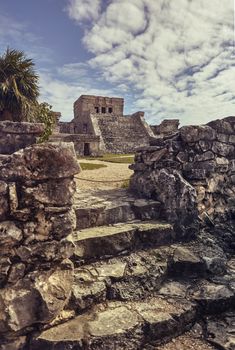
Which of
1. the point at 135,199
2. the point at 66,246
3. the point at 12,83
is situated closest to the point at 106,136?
the point at 12,83

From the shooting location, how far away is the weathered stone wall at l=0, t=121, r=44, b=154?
5.02 m

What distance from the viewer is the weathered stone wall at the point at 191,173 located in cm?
559

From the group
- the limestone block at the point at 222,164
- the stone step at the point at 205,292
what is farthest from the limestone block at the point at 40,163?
the limestone block at the point at 222,164

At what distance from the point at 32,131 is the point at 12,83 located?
6.61 m

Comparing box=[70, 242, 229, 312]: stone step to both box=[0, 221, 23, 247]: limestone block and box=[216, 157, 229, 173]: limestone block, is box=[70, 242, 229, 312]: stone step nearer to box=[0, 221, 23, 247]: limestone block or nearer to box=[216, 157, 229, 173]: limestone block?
box=[0, 221, 23, 247]: limestone block

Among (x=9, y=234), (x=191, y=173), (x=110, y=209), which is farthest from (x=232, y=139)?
(x=9, y=234)

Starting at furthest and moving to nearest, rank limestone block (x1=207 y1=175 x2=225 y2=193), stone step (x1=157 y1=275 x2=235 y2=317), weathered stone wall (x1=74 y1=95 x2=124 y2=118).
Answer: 1. weathered stone wall (x1=74 y1=95 x2=124 y2=118)
2. limestone block (x1=207 y1=175 x2=225 y2=193)
3. stone step (x1=157 y1=275 x2=235 y2=317)

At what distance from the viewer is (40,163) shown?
3.56 m

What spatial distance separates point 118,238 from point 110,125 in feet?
112

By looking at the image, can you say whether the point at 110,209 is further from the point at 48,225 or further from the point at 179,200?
the point at 48,225

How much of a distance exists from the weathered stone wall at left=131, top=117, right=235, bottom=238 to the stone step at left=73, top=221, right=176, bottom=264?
0.47 meters

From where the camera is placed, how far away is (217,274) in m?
4.80

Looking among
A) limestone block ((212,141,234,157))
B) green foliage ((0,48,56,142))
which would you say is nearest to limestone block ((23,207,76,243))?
limestone block ((212,141,234,157))

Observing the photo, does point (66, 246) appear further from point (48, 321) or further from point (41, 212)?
point (48, 321)
